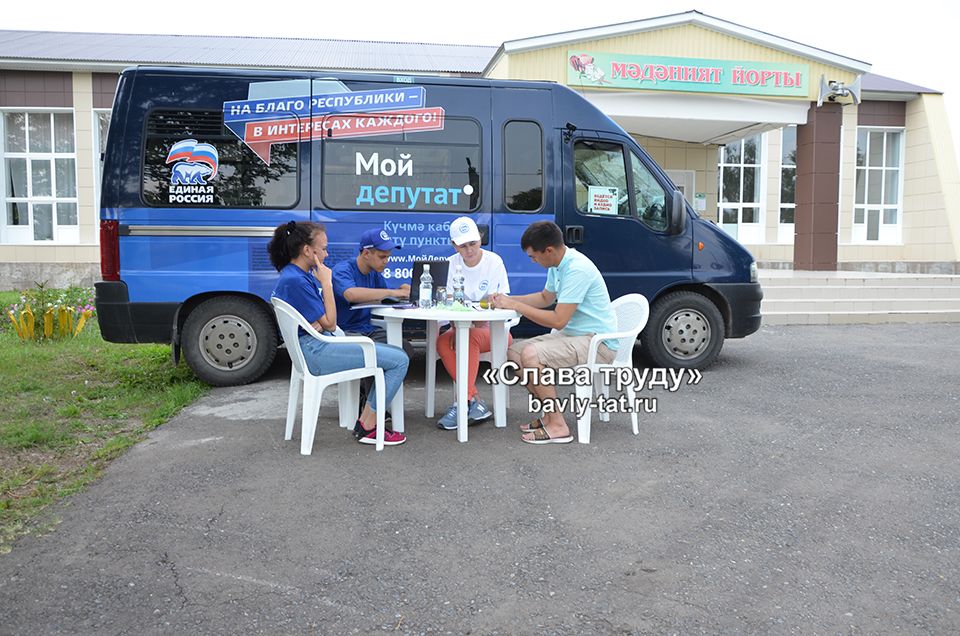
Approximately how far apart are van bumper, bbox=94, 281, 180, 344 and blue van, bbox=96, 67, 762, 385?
0.5 inches

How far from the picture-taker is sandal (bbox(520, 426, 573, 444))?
16.5 ft

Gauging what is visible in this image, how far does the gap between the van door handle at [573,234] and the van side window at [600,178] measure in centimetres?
18

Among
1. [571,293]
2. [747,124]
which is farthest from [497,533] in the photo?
[747,124]

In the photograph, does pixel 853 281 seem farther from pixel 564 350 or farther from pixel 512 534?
pixel 512 534

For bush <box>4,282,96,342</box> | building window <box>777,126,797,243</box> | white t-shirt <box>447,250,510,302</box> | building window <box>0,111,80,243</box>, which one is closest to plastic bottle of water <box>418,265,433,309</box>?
white t-shirt <box>447,250,510,302</box>

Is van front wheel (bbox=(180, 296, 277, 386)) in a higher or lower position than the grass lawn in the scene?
higher

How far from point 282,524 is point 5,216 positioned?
17.9 metres

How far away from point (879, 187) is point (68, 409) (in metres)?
20.6

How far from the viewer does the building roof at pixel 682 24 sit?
44.4 ft

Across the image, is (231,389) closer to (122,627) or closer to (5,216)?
(122,627)

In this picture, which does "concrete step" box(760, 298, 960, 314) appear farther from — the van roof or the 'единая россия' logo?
the 'единая россия' logo

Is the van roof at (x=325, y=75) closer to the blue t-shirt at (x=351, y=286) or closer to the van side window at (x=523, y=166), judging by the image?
the van side window at (x=523, y=166)

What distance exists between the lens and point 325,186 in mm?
6766

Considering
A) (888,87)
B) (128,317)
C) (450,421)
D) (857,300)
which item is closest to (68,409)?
(128,317)
